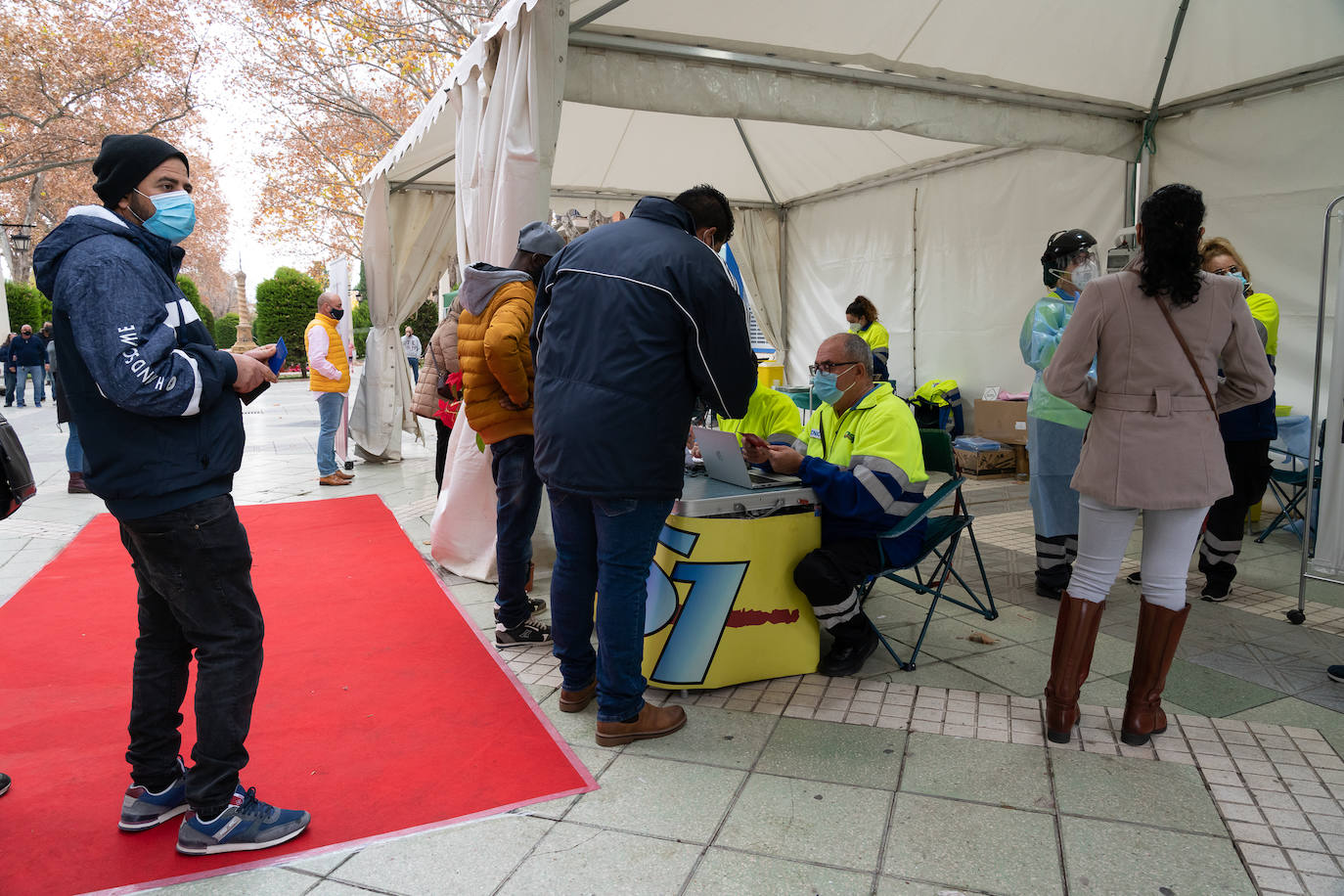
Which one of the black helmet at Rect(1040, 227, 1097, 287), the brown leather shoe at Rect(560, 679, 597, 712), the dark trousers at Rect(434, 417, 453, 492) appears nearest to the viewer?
the brown leather shoe at Rect(560, 679, 597, 712)

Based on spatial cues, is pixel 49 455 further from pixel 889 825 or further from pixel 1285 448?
pixel 1285 448

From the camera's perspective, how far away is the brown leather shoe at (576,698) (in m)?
2.98

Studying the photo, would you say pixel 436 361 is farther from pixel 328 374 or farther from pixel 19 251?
pixel 19 251

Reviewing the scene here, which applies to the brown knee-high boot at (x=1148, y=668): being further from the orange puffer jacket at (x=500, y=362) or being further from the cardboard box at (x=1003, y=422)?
the cardboard box at (x=1003, y=422)

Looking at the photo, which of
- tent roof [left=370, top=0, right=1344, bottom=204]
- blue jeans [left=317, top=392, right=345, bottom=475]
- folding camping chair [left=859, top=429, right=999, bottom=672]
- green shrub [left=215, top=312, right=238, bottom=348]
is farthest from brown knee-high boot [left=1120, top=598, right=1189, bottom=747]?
green shrub [left=215, top=312, right=238, bottom=348]

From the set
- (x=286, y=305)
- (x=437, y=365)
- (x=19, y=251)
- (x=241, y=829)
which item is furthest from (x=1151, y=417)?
(x=286, y=305)

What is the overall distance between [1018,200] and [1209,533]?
472 cm

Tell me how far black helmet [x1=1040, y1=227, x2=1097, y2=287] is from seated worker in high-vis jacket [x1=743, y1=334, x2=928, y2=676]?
1.38m

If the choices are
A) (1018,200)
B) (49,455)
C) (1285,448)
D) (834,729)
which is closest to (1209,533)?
(1285,448)

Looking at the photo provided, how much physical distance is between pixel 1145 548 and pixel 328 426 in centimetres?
689

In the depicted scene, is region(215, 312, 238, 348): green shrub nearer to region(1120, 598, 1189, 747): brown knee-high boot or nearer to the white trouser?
the white trouser

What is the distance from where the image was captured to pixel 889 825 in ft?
7.36

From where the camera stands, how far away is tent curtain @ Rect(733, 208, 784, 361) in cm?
1095

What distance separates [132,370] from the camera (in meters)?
1.84
